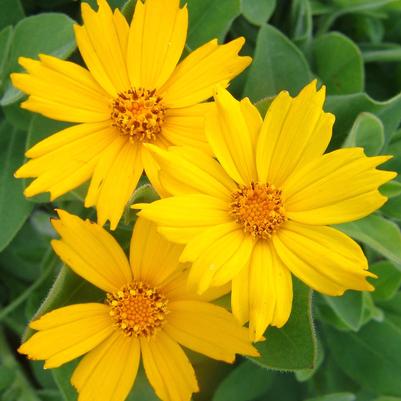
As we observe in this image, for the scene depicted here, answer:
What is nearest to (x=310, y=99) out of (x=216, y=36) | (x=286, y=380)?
(x=216, y=36)

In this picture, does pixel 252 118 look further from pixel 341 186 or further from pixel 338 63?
pixel 338 63

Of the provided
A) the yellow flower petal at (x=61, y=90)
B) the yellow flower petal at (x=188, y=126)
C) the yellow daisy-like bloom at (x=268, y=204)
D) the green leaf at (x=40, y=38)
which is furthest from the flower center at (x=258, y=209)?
the green leaf at (x=40, y=38)

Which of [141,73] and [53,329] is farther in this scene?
[141,73]

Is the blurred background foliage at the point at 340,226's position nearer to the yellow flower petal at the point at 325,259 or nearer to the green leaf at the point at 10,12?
the green leaf at the point at 10,12

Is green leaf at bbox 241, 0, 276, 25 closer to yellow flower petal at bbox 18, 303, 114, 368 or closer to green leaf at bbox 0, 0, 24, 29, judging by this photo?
green leaf at bbox 0, 0, 24, 29

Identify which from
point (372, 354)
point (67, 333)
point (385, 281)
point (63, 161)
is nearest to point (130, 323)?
point (67, 333)

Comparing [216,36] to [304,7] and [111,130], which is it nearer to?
[304,7]
